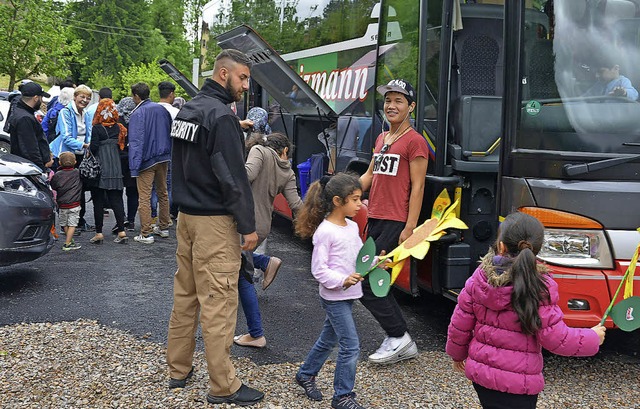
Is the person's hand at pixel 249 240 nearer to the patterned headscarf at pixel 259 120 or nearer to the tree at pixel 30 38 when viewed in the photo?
the patterned headscarf at pixel 259 120

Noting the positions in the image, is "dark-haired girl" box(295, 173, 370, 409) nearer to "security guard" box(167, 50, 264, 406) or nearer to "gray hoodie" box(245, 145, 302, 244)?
"security guard" box(167, 50, 264, 406)

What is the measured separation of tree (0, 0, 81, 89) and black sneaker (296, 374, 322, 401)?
2356 centimetres

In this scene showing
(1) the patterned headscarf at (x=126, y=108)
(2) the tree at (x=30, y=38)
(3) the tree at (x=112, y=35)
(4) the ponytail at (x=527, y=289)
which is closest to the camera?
(4) the ponytail at (x=527, y=289)

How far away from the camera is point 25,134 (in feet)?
26.7

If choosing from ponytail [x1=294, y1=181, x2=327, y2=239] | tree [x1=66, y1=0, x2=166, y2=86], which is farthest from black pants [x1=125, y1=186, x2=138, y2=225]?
tree [x1=66, y1=0, x2=166, y2=86]

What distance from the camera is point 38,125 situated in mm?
8281

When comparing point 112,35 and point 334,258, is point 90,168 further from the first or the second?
point 112,35

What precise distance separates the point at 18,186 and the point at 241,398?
357 cm

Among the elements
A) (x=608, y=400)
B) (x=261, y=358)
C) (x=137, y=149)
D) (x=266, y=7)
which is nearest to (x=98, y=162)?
(x=137, y=149)

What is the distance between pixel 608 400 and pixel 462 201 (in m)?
1.69

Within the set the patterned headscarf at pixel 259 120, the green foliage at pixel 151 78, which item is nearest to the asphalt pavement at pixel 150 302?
the patterned headscarf at pixel 259 120

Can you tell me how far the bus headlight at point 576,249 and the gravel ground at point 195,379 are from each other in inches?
33.9

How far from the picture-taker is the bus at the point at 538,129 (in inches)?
178

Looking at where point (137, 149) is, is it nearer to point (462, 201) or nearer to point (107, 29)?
point (462, 201)
